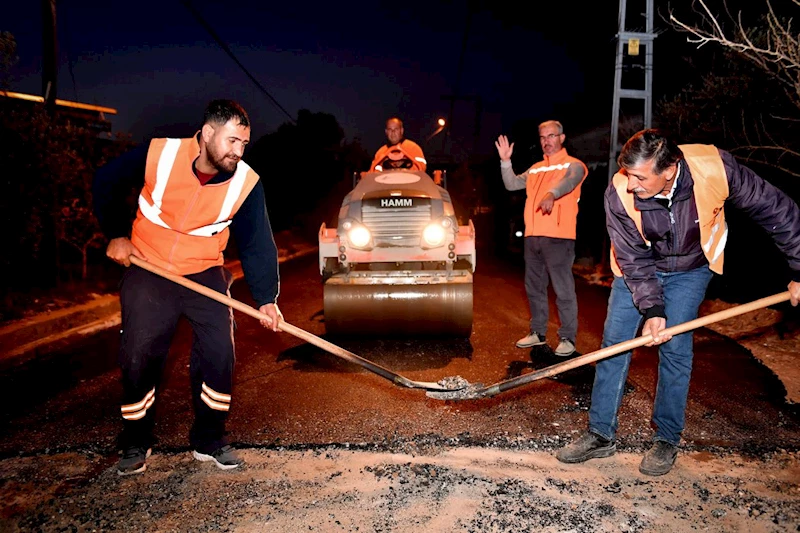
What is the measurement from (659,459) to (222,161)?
9.50ft

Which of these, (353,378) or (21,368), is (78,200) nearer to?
(21,368)

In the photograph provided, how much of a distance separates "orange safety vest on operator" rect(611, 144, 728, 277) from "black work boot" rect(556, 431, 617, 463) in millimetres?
1178

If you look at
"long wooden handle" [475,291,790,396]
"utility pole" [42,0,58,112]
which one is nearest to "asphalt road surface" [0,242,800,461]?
"long wooden handle" [475,291,790,396]

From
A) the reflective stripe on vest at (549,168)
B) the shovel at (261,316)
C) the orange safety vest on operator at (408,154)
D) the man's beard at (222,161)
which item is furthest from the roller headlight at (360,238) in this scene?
the man's beard at (222,161)

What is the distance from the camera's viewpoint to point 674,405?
10.2ft

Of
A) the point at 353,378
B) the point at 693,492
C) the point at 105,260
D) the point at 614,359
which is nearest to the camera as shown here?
the point at 693,492

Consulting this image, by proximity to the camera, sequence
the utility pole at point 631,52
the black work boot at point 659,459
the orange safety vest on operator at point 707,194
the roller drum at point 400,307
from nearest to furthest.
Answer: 1. the orange safety vest on operator at point 707,194
2. the black work boot at point 659,459
3. the roller drum at point 400,307
4. the utility pole at point 631,52

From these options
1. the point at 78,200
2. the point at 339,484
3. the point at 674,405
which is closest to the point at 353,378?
the point at 339,484

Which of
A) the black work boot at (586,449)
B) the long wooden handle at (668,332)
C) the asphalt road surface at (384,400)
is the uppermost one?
the long wooden handle at (668,332)

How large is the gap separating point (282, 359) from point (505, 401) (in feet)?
7.34

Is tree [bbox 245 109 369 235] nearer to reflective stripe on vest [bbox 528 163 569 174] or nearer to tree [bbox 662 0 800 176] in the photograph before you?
tree [bbox 662 0 800 176]

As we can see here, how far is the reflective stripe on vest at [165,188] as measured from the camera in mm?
2910

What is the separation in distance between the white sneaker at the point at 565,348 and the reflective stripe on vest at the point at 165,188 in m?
3.41

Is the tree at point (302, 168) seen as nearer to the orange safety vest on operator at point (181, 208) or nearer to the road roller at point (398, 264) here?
the road roller at point (398, 264)
